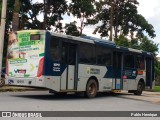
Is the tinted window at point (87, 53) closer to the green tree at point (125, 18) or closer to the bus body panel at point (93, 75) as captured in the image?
the bus body panel at point (93, 75)

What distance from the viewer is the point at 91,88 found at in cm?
1956

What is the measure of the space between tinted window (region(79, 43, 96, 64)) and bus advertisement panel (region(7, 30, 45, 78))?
8.21ft

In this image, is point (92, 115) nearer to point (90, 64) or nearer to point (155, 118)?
point (155, 118)

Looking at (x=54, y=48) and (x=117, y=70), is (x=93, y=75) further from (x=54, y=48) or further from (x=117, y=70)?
(x=54, y=48)

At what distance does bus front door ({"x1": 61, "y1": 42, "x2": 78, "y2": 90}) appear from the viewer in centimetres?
1730

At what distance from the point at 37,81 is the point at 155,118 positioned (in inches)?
238

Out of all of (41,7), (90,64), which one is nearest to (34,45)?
(90,64)

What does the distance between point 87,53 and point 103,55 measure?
5.69ft

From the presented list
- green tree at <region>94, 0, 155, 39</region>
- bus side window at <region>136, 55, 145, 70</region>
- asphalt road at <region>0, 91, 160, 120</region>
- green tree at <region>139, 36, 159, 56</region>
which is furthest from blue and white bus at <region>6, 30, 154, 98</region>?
green tree at <region>94, 0, 155, 39</region>

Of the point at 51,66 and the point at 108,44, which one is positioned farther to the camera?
the point at 108,44

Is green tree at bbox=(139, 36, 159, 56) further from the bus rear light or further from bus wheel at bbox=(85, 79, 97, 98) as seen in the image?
the bus rear light

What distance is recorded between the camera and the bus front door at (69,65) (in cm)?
1730

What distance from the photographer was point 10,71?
58.2 ft

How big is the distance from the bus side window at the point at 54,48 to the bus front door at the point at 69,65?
352 mm
